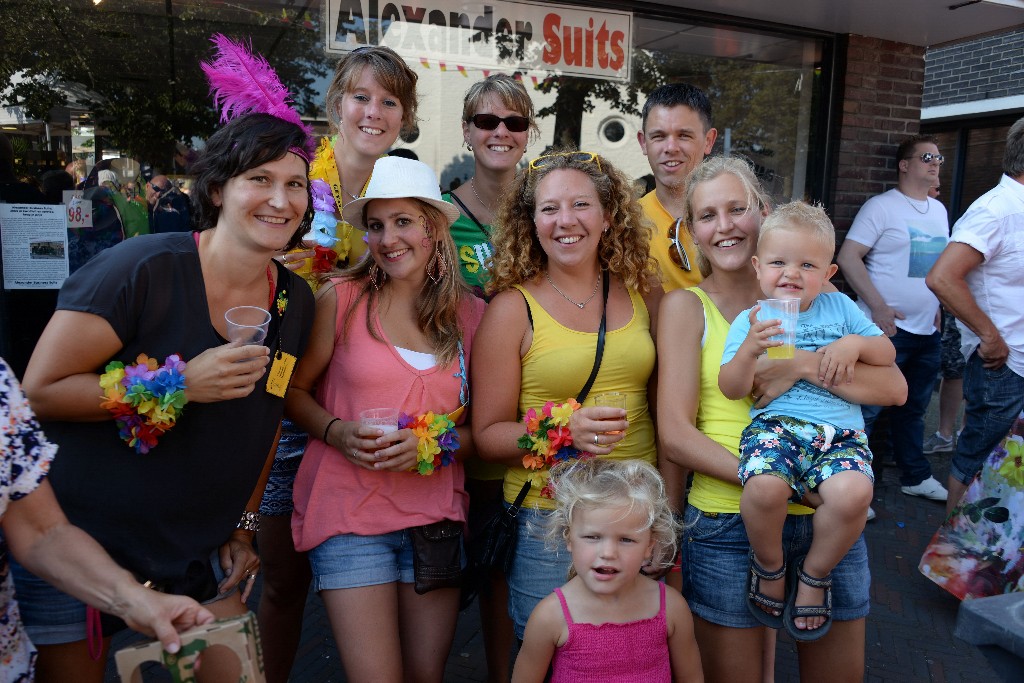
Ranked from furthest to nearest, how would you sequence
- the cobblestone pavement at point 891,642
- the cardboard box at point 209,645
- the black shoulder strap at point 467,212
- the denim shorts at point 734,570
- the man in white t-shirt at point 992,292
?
1. the man in white t-shirt at point 992,292
2. the cobblestone pavement at point 891,642
3. the black shoulder strap at point 467,212
4. the denim shorts at point 734,570
5. the cardboard box at point 209,645

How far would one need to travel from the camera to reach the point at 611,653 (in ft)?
7.91

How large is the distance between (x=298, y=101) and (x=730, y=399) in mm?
4315

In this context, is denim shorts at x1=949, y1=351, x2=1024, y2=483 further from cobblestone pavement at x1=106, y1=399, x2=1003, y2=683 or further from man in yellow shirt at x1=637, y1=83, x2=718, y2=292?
man in yellow shirt at x1=637, y1=83, x2=718, y2=292

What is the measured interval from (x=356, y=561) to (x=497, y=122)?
211 cm

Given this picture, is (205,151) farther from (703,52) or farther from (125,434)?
(703,52)

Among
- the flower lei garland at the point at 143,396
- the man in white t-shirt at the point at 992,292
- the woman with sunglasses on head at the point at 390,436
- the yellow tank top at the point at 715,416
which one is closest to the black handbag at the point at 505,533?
the woman with sunglasses on head at the point at 390,436

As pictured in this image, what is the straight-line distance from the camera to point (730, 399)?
8.54 ft

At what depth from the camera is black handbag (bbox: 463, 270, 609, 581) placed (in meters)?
2.74

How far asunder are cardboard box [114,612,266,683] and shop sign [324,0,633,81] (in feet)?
14.8

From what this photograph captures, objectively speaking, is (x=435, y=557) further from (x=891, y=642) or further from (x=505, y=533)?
(x=891, y=642)

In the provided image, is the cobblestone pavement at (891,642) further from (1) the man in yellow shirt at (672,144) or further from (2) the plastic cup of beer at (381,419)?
(1) the man in yellow shirt at (672,144)

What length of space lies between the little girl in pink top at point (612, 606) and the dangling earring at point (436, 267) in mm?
906

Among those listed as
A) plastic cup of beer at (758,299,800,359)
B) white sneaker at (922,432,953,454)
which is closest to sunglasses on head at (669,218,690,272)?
plastic cup of beer at (758,299,800,359)

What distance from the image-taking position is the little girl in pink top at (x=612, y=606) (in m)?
2.42
